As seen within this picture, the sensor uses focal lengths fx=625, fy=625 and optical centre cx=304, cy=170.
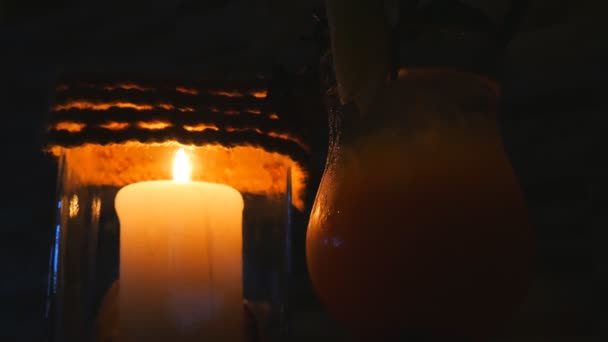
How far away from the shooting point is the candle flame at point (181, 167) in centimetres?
58

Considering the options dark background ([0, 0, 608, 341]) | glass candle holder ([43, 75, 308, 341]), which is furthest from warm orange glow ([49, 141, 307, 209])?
dark background ([0, 0, 608, 341])

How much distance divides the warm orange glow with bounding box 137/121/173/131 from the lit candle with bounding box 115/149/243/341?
0.06 meters

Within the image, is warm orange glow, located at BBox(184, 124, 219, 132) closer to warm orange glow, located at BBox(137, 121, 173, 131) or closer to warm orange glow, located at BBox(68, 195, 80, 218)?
warm orange glow, located at BBox(137, 121, 173, 131)

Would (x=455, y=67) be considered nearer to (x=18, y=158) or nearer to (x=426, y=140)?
(x=426, y=140)

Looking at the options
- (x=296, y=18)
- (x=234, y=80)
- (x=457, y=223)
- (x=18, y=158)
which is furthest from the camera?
(x=18, y=158)

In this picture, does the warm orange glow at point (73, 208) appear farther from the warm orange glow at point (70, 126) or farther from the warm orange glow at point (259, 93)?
the warm orange glow at point (259, 93)

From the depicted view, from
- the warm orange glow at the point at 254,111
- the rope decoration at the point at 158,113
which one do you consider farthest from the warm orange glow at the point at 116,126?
the warm orange glow at the point at 254,111

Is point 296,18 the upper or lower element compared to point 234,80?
upper

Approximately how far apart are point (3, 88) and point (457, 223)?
1.07 m

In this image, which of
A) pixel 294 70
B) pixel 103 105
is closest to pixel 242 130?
pixel 103 105

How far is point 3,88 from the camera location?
124cm

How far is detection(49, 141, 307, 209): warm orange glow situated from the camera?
23.8 inches

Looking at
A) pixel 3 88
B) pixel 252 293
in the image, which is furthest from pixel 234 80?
pixel 3 88

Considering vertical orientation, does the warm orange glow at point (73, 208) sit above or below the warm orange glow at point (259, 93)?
below
